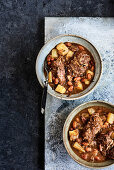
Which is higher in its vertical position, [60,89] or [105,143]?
[60,89]

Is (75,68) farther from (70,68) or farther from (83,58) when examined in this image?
(83,58)

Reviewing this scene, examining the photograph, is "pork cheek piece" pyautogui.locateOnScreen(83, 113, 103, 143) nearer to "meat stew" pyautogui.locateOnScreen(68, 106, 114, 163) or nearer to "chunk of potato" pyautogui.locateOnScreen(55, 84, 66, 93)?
"meat stew" pyautogui.locateOnScreen(68, 106, 114, 163)

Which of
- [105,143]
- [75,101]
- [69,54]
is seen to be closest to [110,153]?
[105,143]

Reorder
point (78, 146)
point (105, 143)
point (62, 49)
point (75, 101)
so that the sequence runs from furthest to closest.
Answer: point (75, 101)
point (62, 49)
point (78, 146)
point (105, 143)

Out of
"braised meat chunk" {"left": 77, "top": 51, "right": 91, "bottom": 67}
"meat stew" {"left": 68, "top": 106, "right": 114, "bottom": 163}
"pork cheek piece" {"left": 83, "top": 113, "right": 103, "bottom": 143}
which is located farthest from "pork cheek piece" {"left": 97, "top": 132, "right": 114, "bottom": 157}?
"braised meat chunk" {"left": 77, "top": 51, "right": 91, "bottom": 67}

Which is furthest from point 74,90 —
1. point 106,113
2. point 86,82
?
point 106,113

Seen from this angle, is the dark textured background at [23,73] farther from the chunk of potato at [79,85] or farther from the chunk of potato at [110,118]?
the chunk of potato at [110,118]

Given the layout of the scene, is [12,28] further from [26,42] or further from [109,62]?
[109,62]
